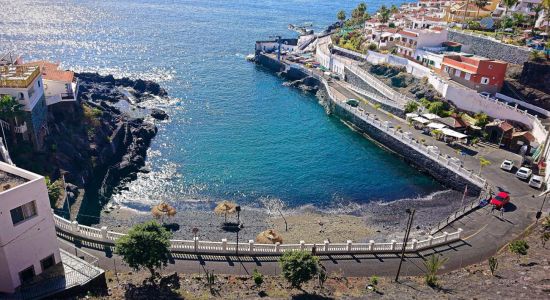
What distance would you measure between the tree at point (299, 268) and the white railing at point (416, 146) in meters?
28.2

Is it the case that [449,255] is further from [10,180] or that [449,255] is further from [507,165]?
[10,180]

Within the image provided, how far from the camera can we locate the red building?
6550cm

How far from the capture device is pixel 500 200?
42.3 meters

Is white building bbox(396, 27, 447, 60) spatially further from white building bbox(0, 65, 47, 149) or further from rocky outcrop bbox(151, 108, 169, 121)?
white building bbox(0, 65, 47, 149)

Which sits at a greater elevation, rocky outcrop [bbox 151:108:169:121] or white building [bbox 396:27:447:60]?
white building [bbox 396:27:447:60]

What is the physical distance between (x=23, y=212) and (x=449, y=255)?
102ft

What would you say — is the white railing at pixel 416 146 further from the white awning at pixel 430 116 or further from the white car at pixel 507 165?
the white awning at pixel 430 116

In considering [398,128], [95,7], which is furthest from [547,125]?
[95,7]

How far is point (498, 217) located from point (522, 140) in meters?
19.8

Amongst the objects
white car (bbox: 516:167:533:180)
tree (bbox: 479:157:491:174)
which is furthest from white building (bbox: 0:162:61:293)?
white car (bbox: 516:167:533:180)

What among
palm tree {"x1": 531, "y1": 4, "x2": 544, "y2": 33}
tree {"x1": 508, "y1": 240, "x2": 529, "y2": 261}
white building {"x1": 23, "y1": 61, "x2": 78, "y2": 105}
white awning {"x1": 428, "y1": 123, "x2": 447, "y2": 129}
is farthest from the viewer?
palm tree {"x1": 531, "y1": 4, "x2": 544, "y2": 33}

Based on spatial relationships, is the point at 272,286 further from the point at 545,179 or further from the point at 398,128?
the point at 398,128

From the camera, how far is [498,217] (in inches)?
1603

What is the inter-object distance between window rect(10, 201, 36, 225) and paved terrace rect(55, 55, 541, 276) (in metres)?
6.54
